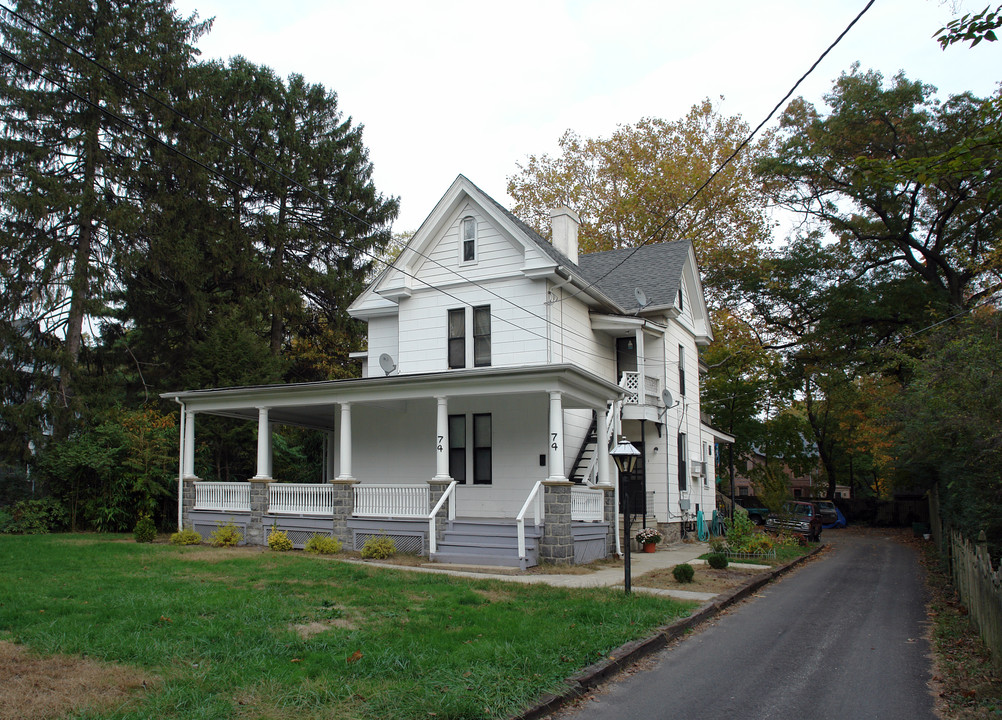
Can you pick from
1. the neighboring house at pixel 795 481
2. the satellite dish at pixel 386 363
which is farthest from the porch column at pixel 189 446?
the neighboring house at pixel 795 481

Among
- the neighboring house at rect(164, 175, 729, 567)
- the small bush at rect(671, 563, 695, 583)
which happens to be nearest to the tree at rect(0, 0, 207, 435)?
the neighboring house at rect(164, 175, 729, 567)

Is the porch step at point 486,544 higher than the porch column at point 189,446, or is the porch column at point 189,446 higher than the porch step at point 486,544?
the porch column at point 189,446

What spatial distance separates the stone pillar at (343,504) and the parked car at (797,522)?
12.0 meters

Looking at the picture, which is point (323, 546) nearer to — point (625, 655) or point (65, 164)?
point (625, 655)

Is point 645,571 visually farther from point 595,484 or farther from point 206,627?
point 206,627

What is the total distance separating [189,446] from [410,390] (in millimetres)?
6848

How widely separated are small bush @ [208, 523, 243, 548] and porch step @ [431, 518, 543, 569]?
18.1 ft

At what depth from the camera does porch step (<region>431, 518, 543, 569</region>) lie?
48.0ft

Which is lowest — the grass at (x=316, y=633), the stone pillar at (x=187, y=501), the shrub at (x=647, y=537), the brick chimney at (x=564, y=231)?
the shrub at (x=647, y=537)

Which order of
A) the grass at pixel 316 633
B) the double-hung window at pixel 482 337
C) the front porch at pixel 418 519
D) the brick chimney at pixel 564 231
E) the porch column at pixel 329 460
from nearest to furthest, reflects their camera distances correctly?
the grass at pixel 316 633 < the front porch at pixel 418 519 < the double-hung window at pixel 482 337 < the porch column at pixel 329 460 < the brick chimney at pixel 564 231

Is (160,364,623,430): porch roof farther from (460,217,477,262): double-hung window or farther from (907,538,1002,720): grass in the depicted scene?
(907,538,1002,720): grass

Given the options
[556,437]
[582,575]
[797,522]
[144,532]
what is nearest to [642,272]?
[797,522]

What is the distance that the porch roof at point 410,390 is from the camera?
15.3m

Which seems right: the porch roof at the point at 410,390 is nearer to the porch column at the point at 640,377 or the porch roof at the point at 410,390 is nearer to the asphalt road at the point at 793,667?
the porch column at the point at 640,377
